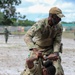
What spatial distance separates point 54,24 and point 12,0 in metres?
82.1

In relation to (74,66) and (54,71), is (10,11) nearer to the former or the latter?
(74,66)

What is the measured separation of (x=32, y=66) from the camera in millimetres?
5898


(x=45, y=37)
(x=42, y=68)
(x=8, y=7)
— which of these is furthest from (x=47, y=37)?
(x=8, y=7)

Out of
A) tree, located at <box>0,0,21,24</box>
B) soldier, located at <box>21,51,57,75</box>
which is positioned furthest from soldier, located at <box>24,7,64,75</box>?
tree, located at <box>0,0,21,24</box>

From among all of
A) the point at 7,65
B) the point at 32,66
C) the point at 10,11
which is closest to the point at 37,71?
the point at 32,66

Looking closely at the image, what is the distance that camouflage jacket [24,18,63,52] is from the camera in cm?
643

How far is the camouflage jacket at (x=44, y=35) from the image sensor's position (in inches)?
253

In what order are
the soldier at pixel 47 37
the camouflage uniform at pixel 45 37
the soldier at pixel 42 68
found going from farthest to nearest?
the camouflage uniform at pixel 45 37 < the soldier at pixel 47 37 < the soldier at pixel 42 68

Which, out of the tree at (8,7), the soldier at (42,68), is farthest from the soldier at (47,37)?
the tree at (8,7)

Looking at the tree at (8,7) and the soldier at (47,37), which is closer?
the soldier at (47,37)

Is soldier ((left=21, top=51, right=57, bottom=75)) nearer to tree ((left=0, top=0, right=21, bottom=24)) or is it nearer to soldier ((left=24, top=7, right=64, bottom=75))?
soldier ((left=24, top=7, right=64, bottom=75))

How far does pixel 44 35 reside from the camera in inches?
259

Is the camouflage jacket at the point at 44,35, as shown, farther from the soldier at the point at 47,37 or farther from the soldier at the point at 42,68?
the soldier at the point at 42,68

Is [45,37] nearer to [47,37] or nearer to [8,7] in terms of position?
[47,37]
